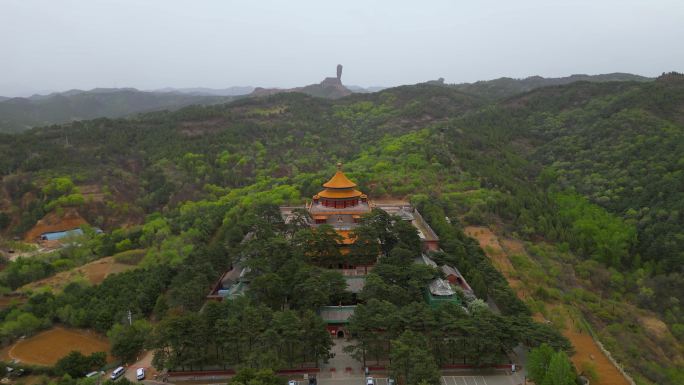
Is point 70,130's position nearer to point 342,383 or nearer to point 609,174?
point 342,383

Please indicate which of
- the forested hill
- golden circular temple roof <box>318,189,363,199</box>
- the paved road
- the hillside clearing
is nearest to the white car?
the paved road

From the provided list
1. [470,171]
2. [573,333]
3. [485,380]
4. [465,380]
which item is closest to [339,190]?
[465,380]

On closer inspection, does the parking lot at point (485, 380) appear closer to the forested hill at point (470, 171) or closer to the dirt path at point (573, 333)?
the dirt path at point (573, 333)

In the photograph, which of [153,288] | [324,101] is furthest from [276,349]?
[324,101]

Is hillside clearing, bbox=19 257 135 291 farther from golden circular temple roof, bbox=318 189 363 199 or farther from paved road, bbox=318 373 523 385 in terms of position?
paved road, bbox=318 373 523 385

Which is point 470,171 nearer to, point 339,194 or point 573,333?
point 339,194

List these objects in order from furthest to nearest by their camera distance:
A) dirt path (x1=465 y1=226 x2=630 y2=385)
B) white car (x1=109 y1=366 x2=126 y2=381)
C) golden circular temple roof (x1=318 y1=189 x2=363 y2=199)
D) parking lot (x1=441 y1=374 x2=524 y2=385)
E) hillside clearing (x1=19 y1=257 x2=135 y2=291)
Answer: hillside clearing (x1=19 y1=257 x2=135 y2=291), golden circular temple roof (x1=318 y1=189 x2=363 y2=199), dirt path (x1=465 y1=226 x2=630 y2=385), white car (x1=109 y1=366 x2=126 y2=381), parking lot (x1=441 y1=374 x2=524 y2=385)
